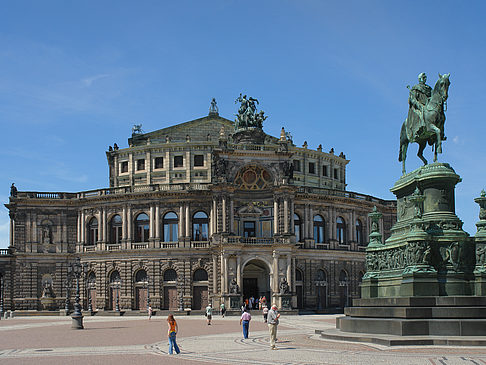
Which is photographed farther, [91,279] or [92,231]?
[92,231]

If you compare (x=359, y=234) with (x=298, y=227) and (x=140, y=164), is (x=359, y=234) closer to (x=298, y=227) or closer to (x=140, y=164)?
(x=298, y=227)

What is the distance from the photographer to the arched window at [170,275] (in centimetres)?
7338

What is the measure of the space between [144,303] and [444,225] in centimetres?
5256

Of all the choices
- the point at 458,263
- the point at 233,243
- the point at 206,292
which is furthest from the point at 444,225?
the point at 206,292

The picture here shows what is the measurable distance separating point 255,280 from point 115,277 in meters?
15.9

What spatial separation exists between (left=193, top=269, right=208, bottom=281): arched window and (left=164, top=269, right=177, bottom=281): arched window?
226 centimetres

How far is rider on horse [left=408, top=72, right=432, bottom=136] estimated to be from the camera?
27781 mm

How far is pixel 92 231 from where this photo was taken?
78.6m

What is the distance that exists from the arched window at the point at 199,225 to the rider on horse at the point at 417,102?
47582 mm

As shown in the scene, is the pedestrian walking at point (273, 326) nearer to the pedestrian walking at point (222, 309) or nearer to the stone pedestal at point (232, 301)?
the pedestrian walking at point (222, 309)

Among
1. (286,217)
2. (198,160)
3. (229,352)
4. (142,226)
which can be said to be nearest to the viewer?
(229,352)

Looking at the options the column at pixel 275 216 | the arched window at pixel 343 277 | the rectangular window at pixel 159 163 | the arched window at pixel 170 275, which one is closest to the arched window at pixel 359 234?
the arched window at pixel 343 277

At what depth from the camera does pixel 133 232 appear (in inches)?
2963

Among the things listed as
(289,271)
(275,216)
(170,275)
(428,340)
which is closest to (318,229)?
(275,216)
